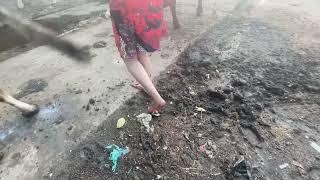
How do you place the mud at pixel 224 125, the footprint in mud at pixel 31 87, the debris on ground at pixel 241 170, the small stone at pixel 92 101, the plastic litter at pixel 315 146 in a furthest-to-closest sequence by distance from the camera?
the footprint in mud at pixel 31 87, the small stone at pixel 92 101, the plastic litter at pixel 315 146, the mud at pixel 224 125, the debris on ground at pixel 241 170

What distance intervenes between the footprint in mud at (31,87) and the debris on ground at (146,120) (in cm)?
147

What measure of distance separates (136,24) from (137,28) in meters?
0.04

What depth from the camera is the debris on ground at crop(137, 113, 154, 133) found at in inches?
116

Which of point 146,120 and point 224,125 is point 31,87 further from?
point 224,125

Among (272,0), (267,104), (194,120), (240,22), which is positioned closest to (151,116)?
(194,120)

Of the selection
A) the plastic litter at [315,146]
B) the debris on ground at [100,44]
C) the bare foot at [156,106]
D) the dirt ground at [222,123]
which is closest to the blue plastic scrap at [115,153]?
the dirt ground at [222,123]

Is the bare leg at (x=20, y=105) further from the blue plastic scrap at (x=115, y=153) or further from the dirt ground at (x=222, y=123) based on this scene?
the blue plastic scrap at (x=115, y=153)

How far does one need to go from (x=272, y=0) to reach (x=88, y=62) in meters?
4.36

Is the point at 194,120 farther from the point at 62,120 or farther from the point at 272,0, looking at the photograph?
the point at 272,0

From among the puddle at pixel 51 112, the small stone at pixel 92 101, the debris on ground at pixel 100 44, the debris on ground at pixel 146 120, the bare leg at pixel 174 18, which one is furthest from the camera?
the bare leg at pixel 174 18

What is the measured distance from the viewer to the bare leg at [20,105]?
312cm

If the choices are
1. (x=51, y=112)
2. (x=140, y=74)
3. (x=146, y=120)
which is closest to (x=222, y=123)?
(x=146, y=120)

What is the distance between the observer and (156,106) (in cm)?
312

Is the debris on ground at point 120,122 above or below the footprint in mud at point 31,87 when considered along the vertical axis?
below
